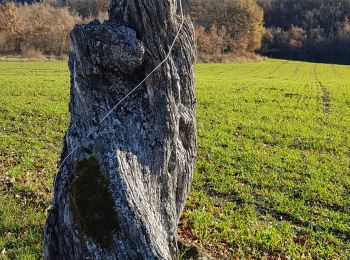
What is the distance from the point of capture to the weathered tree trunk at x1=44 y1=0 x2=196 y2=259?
3.85 meters

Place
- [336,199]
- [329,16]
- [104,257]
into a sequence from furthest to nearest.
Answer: [329,16] < [336,199] < [104,257]

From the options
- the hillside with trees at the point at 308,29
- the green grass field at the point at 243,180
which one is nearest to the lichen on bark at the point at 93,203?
the green grass field at the point at 243,180

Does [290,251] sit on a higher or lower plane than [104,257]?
lower

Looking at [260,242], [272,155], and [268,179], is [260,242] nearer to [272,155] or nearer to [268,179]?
[268,179]

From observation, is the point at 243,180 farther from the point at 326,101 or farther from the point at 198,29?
the point at 198,29

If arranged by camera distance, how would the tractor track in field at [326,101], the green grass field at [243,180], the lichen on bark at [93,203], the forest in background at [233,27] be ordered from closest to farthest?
the lichen on bark at [93,203]
the green grass field at [243,180]
the tractor track in field at [326,101]
the forest in background at [233,27]

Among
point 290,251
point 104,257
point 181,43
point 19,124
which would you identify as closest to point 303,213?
point 290,251

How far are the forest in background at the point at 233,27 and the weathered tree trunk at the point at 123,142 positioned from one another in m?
41.4

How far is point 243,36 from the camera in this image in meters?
107

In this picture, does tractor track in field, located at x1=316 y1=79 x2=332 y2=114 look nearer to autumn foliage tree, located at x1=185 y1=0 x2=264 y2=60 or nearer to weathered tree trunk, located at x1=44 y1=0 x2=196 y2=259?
weathered tree trunk, located at x1=44 y1=0 x2=196 y2=259

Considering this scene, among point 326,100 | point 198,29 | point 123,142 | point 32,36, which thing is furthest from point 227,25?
point 123,142

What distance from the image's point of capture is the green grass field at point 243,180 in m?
7.84

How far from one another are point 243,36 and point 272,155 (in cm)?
9724

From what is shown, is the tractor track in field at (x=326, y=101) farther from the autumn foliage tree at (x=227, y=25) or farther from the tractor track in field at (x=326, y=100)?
the autumn foliage tree at (x=227, y=25)
